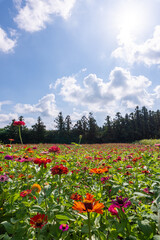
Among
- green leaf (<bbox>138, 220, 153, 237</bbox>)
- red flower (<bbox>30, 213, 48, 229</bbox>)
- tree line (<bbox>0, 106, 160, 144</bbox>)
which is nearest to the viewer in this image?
green leaf (<bbox>138, 220, 153, 237</bbox>)

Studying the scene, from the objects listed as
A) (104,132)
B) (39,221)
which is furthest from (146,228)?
(104,132)

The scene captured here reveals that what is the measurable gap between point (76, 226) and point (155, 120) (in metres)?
37.5

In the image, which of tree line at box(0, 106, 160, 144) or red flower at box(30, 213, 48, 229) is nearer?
red flower at box(30, 213, 48, 229)

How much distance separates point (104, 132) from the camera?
31.6 meters

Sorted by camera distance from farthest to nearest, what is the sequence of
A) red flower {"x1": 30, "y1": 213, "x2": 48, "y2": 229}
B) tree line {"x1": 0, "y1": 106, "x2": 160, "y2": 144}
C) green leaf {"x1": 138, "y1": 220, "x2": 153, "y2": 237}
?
tree line {"x1": 0, "y1": 106, "x2": 160, "y2": 144} < red flower {"x1": 30, "y1": 213, "x2": 48, "y2": 229} < green leaf {"x1": 138, "y1": 220, "x2": 153, "y2": 237}

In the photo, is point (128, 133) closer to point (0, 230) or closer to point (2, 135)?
Answer: point (2, 135)

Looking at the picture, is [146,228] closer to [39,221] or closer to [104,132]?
[39,221]

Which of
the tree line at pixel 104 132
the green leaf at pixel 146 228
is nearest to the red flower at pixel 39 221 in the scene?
the green leaf at pixel 146 228

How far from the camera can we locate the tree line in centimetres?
2811

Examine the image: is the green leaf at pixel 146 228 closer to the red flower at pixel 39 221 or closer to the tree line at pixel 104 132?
the red flower at pixel 39 221

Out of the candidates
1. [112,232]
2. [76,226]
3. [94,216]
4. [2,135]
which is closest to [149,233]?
[112,232]

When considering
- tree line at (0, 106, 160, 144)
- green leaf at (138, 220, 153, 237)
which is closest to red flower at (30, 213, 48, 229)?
green leaf at (138, 220, 153, 237)

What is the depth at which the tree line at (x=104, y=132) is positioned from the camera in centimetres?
2811

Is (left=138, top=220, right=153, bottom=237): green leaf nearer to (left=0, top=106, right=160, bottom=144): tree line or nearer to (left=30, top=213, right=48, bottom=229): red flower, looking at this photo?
(left=30, top=213, right=48, bottom=229): red flower
